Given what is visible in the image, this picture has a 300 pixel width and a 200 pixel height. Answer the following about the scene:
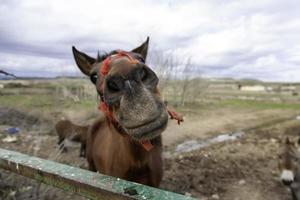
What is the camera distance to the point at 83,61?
10.1 feet

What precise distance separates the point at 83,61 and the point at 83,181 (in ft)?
5.39

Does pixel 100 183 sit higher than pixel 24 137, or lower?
higher

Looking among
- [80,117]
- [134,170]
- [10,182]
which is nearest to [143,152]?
[134,170]

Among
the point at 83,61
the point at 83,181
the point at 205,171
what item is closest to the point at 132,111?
the point at 83,181

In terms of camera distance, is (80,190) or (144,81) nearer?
(80,190)

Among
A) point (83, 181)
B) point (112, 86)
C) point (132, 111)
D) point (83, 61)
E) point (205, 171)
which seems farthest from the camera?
point (205, 171)

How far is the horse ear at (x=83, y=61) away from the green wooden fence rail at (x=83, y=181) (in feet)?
3.66

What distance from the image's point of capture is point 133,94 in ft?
6.32

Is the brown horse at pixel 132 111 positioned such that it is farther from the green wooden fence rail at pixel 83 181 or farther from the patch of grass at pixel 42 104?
the patch of grass at pixel 42 104

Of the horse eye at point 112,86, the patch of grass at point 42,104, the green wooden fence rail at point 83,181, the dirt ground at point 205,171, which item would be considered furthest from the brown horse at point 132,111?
the patch of grass at point 42,104

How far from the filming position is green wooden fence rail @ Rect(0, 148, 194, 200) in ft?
4.84

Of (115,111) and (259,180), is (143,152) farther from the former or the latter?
(259,180)

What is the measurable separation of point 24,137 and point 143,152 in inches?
342

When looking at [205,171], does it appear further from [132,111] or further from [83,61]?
[132,111]
